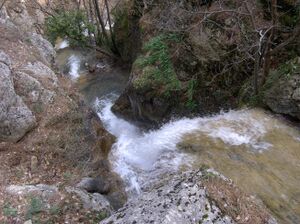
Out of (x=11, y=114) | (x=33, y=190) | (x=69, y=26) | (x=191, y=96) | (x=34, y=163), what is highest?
(x=69, y=26)

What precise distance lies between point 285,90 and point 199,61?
2.46m

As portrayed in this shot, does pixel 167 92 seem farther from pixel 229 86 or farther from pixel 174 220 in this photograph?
pixel 174 220

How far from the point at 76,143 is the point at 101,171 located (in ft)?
2.84

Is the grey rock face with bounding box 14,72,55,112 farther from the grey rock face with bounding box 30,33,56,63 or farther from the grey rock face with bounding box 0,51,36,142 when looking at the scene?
the grey rock face with bounding box 30,33,56,63

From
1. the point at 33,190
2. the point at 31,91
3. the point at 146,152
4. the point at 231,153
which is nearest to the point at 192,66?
the point at 146,152

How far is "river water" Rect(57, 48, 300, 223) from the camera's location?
6.24 meters

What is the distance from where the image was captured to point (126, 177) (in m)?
7.66

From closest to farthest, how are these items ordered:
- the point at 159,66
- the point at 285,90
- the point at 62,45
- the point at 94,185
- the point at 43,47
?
the point at 94,185, the point at 285,90, the point at 159,66, the point at 43,47, the point at 62,45

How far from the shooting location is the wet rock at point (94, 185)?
22.3 feet

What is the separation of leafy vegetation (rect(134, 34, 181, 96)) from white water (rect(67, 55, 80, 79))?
18.6 feet

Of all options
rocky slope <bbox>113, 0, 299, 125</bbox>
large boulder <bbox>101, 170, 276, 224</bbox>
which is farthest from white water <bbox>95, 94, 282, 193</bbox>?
large boulder <bbox>101, 170, 276, 224</bbox>

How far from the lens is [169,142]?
818cm

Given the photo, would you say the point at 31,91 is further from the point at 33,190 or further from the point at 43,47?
the point at 43,47

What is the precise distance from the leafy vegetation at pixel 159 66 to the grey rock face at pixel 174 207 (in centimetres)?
529
